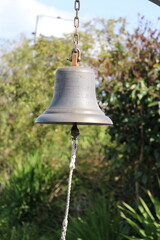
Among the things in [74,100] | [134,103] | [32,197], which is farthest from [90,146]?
[74,100]

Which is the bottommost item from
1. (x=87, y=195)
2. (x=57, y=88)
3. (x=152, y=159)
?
(x=87, y=195)

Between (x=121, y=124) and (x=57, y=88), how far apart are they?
2825 mm

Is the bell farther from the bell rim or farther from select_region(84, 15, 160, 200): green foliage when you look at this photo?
select_region(84, 15, 160, 200): green foliage

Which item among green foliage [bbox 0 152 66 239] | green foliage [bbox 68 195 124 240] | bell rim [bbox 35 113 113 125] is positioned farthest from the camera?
green foliage [bbox 0 152 66 239]

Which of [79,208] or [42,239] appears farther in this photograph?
[79,208]

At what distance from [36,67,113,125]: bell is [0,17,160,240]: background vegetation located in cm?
213

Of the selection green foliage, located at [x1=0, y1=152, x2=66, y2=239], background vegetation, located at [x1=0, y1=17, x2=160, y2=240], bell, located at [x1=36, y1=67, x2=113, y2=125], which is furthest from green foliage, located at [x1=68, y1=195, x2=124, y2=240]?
bell, located at [x1=36, y1=67, x2=113, y2=125]

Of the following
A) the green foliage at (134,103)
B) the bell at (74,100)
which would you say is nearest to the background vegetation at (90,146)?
the green foliage at (134,103)

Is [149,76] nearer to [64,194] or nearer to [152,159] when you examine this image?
[152,159]

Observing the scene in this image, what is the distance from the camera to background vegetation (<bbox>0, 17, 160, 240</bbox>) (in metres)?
5.71

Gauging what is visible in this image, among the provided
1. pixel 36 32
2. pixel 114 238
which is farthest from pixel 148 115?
pixel 36 32

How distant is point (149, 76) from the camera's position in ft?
18.9

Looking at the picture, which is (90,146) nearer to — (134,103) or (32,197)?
(32,197)

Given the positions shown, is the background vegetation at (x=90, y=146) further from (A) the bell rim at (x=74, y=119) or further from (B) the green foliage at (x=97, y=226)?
(A) the bell rim at (x=74, y=119)
